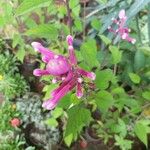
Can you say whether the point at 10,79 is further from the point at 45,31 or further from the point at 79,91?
the point at 79,91

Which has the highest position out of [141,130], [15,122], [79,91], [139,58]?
[79,91]

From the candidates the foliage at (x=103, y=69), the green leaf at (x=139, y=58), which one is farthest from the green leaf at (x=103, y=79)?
the green leaf at (x=139, y=58)

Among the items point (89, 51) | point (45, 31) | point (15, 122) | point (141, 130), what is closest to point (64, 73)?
point (89, 51)

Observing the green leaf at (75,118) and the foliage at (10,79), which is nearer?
the green leaf at (75,118)

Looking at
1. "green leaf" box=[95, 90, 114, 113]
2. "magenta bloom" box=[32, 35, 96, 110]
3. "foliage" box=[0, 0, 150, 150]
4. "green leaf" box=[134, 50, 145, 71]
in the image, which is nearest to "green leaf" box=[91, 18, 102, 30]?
"foliage" box=[0, 0, 150, 150]

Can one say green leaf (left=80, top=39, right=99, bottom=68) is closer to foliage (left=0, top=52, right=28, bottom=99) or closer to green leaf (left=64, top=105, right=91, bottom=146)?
green leaf (left=64, top=105, right=91, bottom=146)

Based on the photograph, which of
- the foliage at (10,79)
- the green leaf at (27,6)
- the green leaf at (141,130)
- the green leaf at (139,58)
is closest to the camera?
the green leaf at (27,6)

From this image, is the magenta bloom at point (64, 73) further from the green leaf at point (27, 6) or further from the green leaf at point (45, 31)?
the green leaf at point (45, 31)

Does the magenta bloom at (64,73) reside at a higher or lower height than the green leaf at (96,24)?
higher

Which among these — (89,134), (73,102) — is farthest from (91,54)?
(89,134)
